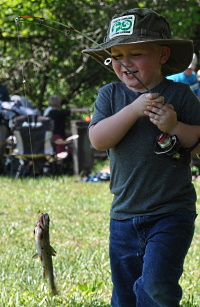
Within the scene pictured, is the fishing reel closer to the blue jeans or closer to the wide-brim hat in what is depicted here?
the blue jeans

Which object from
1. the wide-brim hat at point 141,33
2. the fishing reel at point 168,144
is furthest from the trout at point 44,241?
the wide-brim hat at point 141,33

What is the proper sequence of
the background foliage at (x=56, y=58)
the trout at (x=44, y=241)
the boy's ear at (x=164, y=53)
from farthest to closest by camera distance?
the background foliage at (x=56, y=58), the trout at (x=44, y=241), the boy's ear at (x=164, y=53)

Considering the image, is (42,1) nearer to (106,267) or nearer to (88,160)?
(88,160)

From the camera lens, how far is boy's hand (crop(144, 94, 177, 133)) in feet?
9.58

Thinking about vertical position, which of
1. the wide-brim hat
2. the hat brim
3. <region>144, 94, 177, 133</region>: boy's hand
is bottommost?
<region>144, 94, 177, 133</region>: boy's hand

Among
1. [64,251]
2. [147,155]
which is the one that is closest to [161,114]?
A: [147,155]

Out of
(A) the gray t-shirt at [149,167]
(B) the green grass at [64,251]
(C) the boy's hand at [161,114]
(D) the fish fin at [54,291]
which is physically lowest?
(B) the green grass at [64,251]

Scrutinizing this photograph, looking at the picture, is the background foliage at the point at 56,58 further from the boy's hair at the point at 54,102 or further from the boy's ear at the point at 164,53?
the boy's ear at the point at 164,53

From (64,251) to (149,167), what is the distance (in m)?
2.84

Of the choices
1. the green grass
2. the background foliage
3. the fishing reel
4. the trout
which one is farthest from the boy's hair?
the fishing reel

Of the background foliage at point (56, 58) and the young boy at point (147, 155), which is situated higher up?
the young boy at point (147, 155)

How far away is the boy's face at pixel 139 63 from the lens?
3141 millimetres

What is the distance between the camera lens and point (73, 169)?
13914mm

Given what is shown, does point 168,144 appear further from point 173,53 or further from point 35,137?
point 35,137
